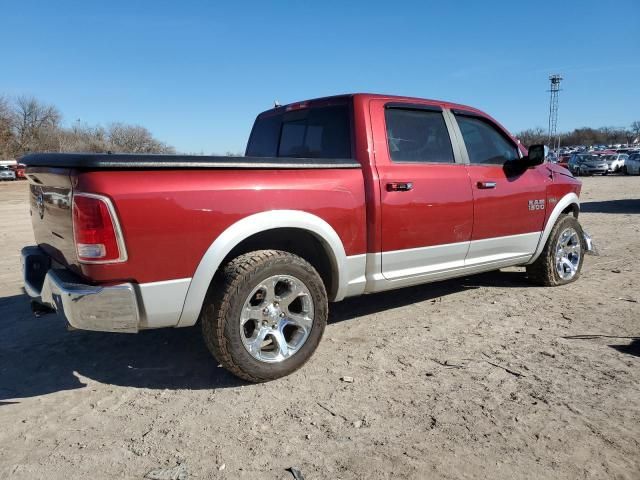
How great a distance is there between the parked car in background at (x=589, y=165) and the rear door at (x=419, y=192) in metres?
34.0

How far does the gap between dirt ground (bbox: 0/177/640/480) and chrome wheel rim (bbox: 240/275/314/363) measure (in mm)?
234

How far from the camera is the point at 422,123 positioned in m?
4.27

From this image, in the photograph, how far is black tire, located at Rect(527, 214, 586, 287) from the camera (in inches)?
210

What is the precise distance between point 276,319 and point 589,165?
36.2 metres

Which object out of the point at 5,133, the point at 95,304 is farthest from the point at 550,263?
the point at 5,133

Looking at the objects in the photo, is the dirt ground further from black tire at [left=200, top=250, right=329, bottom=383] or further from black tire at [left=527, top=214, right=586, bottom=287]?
black tire at [left=527, top=214, right=586, bottom=287]

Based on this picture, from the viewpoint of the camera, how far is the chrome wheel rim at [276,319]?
3.18 m

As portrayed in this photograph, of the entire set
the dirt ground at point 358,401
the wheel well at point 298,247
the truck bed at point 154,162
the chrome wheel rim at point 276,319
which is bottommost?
the dirt ground at point 358,401

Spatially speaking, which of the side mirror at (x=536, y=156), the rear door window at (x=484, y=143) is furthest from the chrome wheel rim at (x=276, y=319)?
the side mirror at (x=536, y=156)

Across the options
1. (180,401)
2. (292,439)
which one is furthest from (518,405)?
(180,401)

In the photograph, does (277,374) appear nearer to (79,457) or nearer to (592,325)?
(79,457)

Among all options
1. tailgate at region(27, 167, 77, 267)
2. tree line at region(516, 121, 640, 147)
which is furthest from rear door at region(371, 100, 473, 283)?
tree line at region(516, 121, 640, 147)

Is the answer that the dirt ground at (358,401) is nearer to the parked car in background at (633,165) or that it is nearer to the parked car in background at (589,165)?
the parked car in background at (633,165)

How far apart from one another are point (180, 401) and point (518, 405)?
2.04 m
